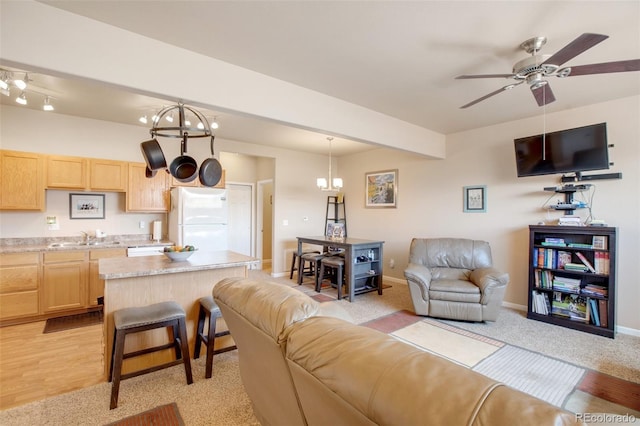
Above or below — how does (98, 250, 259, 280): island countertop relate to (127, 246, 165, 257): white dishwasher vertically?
above

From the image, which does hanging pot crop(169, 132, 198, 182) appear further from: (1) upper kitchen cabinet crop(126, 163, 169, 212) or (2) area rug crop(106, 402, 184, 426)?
(1) upper kitchen cabinet crop(126, 163, 169, 212)

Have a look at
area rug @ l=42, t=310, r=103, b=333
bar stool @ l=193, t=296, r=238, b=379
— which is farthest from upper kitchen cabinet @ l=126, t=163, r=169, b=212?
bar stool @ l=193, t=296, r=238, b=379

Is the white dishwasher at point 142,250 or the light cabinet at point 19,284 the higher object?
the white dishwasher at point 142,250

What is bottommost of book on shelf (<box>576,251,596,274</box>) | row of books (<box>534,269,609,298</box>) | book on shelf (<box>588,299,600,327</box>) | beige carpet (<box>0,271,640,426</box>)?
beige carpet (<box>0,271,640,426</box>)

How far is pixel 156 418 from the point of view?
1.90 m

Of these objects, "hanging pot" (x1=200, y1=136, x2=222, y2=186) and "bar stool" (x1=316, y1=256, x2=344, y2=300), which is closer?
"hanging pot" (x1=200, y1=136, x2=222, y2=186)

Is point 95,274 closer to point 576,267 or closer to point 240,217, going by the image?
point 240,217

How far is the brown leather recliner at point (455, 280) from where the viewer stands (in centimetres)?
344

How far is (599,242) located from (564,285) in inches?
24.6

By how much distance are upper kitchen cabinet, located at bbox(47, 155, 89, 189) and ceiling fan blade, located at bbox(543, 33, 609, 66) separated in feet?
17.4

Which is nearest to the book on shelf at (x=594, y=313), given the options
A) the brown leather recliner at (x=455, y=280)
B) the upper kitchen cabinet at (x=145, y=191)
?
the brown leather recliner at (x=455, y=280)

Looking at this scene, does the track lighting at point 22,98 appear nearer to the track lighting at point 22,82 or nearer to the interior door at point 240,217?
the track lighting at point 22,82

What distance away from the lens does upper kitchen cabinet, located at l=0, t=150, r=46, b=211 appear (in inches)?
142

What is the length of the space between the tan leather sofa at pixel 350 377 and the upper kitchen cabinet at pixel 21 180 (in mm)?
4006
